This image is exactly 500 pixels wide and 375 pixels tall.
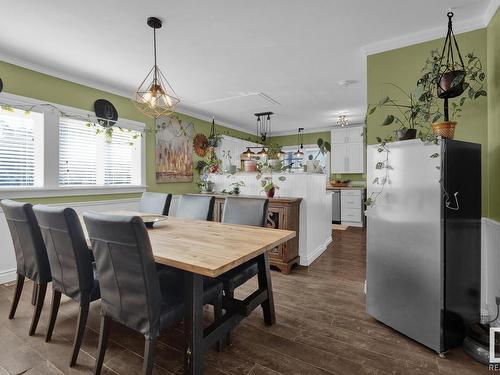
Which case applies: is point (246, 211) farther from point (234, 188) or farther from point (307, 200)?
point (234, 188)

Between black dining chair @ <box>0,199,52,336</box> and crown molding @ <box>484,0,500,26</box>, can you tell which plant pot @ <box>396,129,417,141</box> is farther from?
black dining chair @ <box>0,199,52,336</box>

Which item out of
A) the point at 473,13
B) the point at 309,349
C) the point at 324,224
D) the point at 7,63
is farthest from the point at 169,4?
the point at 324,224

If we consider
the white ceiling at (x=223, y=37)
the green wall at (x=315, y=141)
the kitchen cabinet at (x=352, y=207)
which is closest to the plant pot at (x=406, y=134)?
the white ceiling at (x=223, y=37)

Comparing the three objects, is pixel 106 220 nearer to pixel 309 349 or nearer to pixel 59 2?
pixel 309 349

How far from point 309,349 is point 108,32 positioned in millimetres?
3079

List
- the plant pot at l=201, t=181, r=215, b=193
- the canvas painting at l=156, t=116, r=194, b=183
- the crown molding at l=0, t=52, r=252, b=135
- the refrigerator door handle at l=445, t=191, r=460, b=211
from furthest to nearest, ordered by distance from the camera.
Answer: the canvas painting at l=156, t=116, r=194, b=183, the plant pot at l=201, t=181, r=215, b=193, the crown molding at l=0, t=52, r=252, b=135, the refrigerator door handle at l=445, t=191, r=460, b=211

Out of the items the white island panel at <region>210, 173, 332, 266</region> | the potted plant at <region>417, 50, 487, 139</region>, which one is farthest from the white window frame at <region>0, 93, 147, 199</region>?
the potted plant at <region>417, 50, 487, 139</region>

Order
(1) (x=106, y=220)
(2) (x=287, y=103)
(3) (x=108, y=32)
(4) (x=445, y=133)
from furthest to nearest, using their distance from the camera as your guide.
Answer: (2) (x=287, y=103) < (3) (x=108, y=32) < (4) (x=445, y=133) < (1) (x=106, y=220)

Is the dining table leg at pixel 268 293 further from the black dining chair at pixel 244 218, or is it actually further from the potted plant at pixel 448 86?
the potted plant at pixel 448 86

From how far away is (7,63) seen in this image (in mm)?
2900

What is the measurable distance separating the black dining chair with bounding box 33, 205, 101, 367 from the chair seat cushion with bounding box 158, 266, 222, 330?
459mm

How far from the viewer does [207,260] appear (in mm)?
1367

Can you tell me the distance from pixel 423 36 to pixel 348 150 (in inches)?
161

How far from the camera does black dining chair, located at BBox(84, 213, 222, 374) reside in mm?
1295
